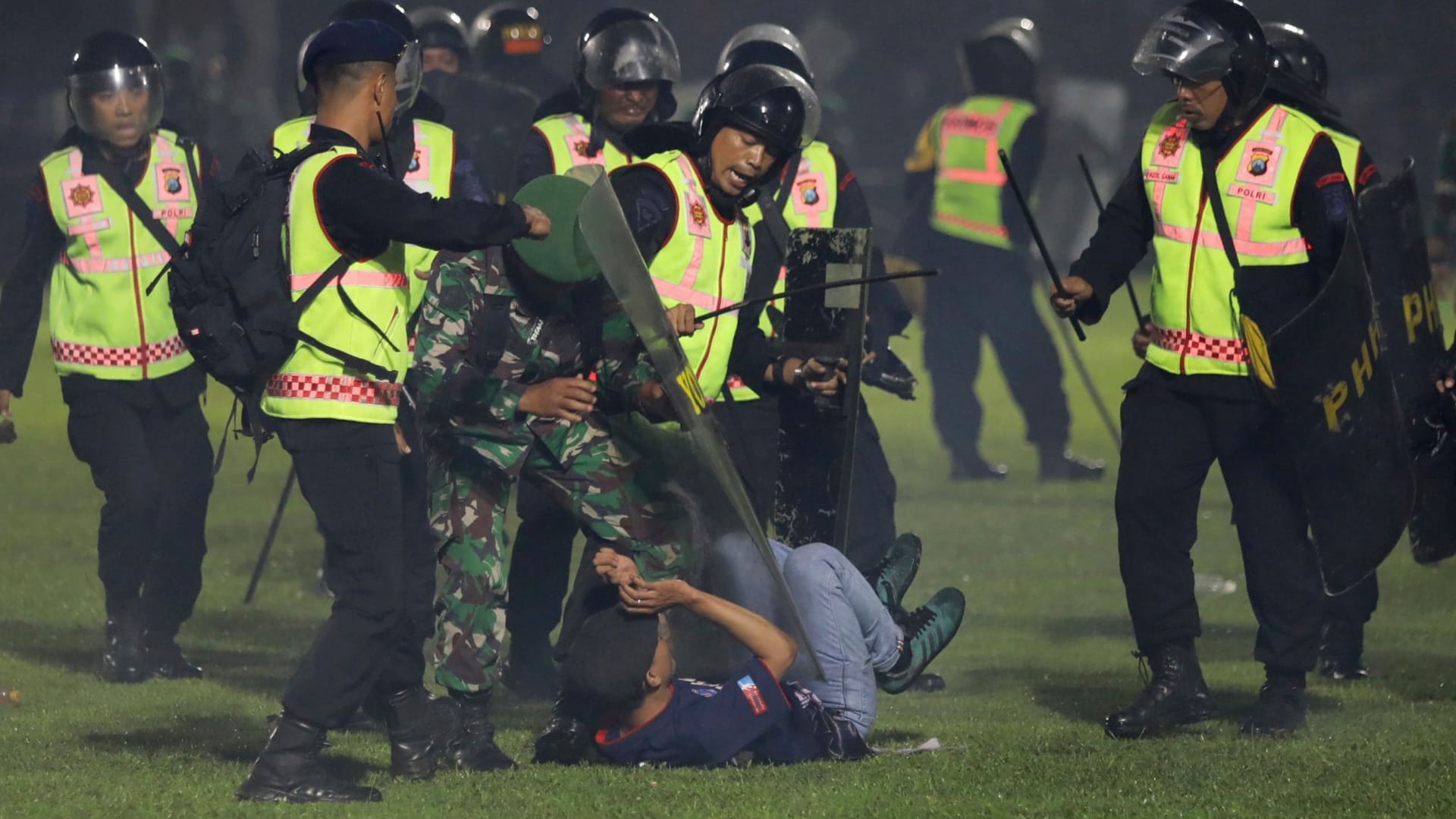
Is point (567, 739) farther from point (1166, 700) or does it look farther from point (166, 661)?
point (166, 661)

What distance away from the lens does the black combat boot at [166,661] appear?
7.40 metres

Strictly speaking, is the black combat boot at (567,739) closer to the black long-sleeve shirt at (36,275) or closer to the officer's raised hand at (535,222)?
the officer's raised hand at (535,222)

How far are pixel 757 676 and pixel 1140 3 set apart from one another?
2517 cm

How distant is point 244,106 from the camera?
87.8 ft

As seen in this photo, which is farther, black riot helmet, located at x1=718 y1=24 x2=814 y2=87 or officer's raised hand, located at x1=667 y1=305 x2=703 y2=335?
black riot helmet, located at x1=718 y1=24 x2=814 y2=87

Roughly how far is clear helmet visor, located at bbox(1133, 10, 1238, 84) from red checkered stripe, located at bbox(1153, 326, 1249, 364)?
707 millimetres

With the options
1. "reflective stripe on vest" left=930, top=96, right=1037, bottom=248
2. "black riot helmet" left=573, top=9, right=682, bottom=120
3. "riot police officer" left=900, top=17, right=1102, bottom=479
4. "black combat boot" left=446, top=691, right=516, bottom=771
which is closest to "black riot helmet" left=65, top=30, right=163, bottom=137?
"black riot helmet" left=573, top=9, right=682, bottom=120

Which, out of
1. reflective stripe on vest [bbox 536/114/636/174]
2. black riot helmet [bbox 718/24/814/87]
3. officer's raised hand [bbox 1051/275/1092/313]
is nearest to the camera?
officer's raised hand [bbox 1051/275/1092/313]

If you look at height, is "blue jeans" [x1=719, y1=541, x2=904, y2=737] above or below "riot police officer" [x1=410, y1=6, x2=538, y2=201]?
below

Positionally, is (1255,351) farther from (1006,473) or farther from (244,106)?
(244,106)

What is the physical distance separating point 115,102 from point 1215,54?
3569 millimetres

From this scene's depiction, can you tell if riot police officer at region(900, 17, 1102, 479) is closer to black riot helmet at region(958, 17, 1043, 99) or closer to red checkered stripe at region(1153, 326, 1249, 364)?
black riot helmet at region(958, 17, 1043, 99)

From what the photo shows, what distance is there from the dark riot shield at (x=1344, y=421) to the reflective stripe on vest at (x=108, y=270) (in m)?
3.61

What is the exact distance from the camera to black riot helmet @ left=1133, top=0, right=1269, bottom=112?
603cm
